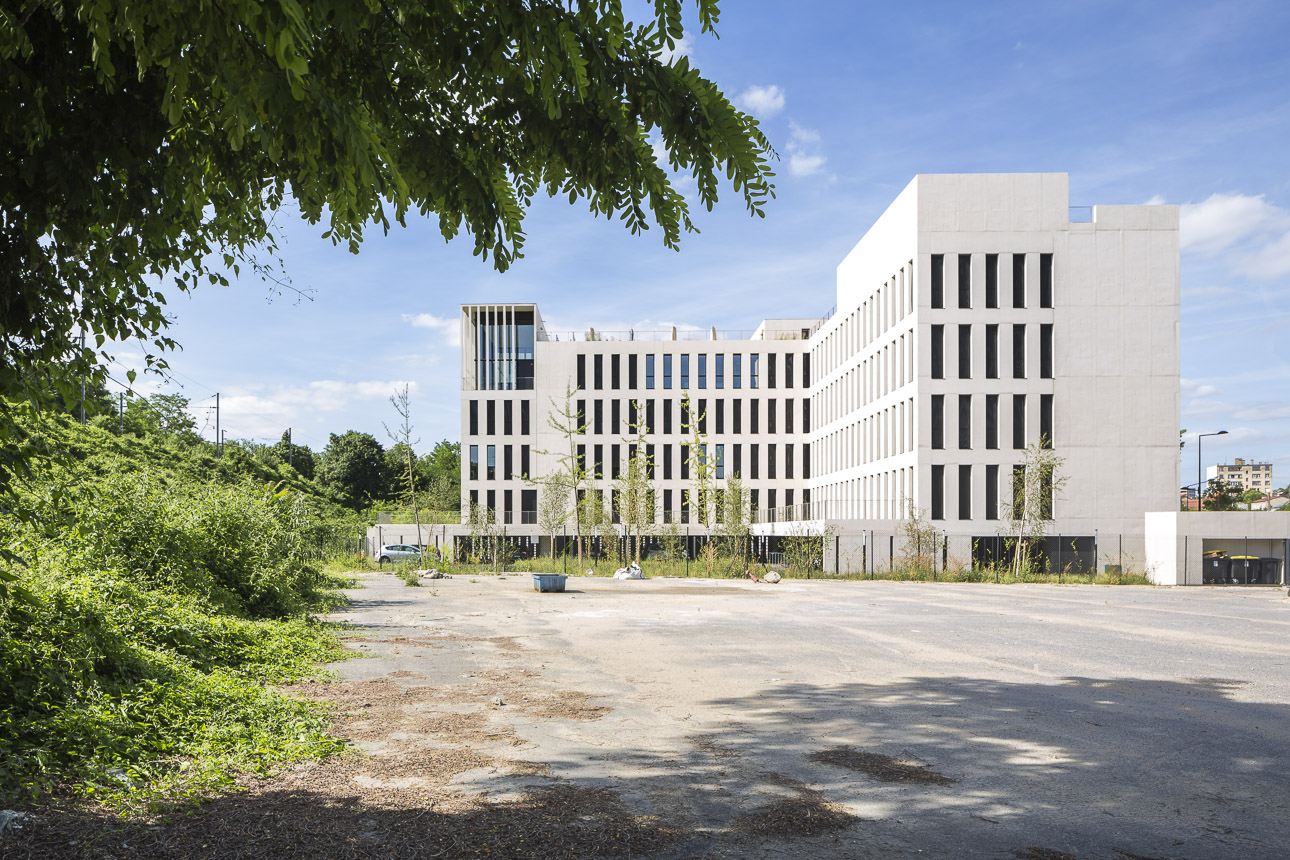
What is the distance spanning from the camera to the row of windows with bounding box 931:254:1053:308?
4712 centimetres

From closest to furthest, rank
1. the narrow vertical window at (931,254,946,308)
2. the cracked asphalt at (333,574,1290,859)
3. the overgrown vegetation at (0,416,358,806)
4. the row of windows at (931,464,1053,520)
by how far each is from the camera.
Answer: the cracked asphalt at (333,574,1290,859), the overgrown vegetation at (0,416,358,806), the row of windows at (931,464,1053,520), the narrow vertical window at (931,254,946,308)

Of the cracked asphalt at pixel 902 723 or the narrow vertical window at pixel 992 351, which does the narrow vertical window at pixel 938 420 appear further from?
the cracked asphalt at pixel 902 723

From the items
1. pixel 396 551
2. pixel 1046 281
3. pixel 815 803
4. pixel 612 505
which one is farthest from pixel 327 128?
pixel 612 505

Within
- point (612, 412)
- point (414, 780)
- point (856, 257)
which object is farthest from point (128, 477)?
point (612, 412)

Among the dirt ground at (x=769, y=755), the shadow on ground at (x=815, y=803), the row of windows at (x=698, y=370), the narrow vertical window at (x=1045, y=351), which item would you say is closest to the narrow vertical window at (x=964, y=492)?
the narrow vertical window at (x=1045, y=351)

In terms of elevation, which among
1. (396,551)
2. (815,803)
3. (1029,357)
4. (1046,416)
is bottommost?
(396,551)

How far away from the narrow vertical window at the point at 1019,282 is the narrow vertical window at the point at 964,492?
352 inches

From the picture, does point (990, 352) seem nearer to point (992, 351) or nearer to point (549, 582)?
point (992, 351)

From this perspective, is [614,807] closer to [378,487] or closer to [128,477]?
[128,477]

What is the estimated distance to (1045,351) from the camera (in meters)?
47.1

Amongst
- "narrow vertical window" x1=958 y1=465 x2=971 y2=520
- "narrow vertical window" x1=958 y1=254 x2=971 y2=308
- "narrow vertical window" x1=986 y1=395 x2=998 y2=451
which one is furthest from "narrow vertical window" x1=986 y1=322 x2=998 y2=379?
"narrow vertical window" x1=958 y1=465 x2=971 y2=520

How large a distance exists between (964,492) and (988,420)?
154 inches

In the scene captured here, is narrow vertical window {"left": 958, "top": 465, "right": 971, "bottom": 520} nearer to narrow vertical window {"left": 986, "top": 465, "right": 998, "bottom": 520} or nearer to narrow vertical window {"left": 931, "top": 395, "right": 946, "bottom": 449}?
narrow vertical window {"left": 986, "top": 465, "right": 998, "bottom": 520}

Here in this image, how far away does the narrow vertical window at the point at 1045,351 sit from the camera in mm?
47031
